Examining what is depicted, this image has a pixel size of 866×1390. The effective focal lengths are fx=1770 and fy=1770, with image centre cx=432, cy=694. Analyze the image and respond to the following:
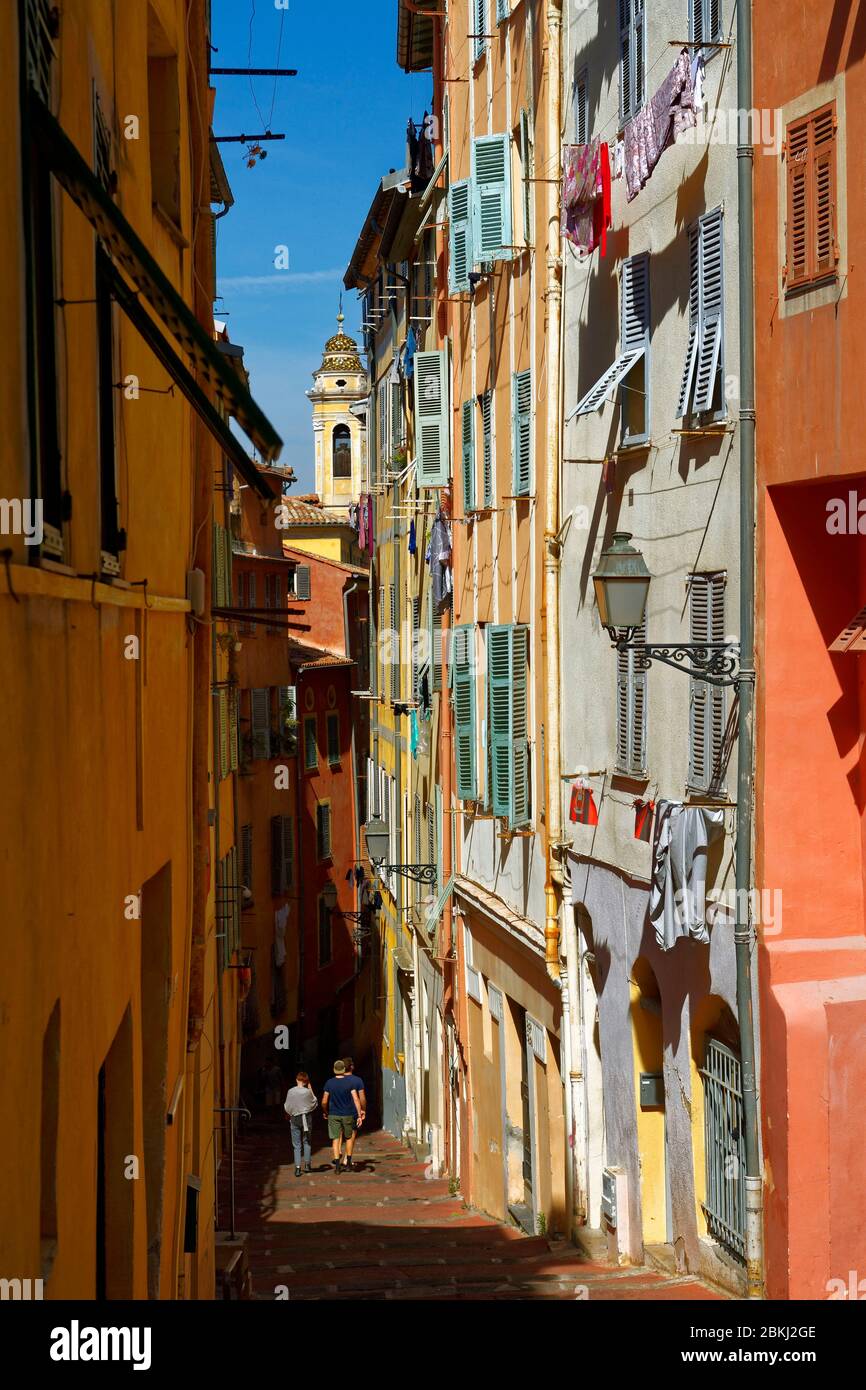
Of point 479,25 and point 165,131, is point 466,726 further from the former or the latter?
point 165,131

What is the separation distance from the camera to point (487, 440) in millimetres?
21484

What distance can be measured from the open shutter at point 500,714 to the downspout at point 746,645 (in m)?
7.03

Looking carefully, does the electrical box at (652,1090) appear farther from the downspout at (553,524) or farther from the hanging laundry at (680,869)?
the downspout at (553,524)

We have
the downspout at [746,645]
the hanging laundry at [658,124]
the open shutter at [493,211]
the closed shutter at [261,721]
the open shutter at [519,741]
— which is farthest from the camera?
the closed shutter at [261,721]

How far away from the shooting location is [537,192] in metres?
18.7

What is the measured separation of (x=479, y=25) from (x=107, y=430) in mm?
16226

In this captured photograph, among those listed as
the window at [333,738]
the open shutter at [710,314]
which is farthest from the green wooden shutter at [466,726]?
the window at [333,738]

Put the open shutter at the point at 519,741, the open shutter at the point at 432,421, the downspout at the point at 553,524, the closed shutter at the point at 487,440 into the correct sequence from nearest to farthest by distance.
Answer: the downspout at the point at 553,524
the open shutter at the point at 519,741
the closed shutter at the point at 487,440
the open shutter at the point at 432,421

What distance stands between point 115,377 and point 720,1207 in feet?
24.7

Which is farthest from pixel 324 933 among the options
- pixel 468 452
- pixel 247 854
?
pixel 468 452

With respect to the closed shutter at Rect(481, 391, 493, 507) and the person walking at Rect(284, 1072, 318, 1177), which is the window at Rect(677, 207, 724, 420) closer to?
the closed shutter at Rect(481, 391, 493, 507)

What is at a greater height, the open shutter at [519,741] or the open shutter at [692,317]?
the open shutter at [692,317]

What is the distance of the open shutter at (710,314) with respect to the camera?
12.0m

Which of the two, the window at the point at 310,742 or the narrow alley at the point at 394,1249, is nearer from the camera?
the narrow alley at the point at 394,1249
